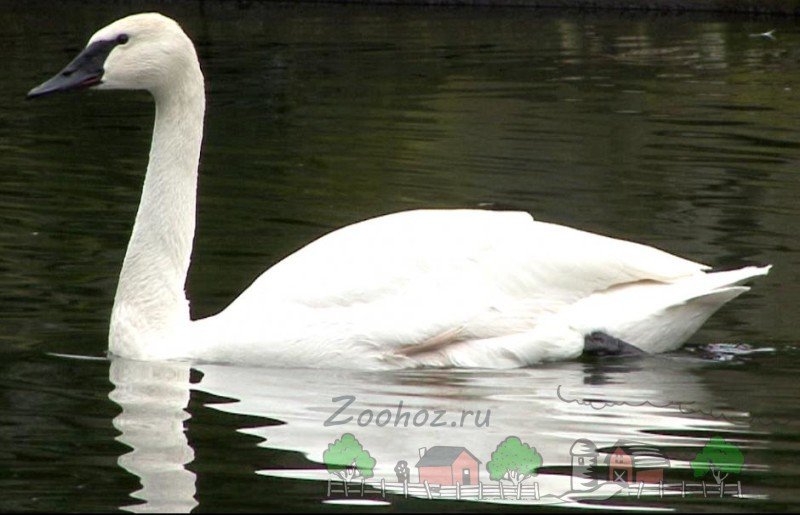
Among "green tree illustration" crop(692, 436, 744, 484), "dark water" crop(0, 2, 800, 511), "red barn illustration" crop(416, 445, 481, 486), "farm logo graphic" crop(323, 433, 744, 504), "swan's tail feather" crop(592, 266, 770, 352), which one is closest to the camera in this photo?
"farm logo graphic" crop(323, 433, 744, 504)

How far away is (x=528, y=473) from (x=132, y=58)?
2.75 meters

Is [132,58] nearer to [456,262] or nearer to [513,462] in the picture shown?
[456,262]

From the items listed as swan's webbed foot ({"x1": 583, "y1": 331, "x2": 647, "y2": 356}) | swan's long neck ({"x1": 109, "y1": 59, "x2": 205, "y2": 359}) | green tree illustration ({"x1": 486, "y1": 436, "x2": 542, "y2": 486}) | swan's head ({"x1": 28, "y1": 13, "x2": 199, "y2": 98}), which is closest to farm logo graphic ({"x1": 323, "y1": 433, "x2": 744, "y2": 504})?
green tree illustration ({"x1": 486, "y1": 436, "x2": 542, "y2": 486})

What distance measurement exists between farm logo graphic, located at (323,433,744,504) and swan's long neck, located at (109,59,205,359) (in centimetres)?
159

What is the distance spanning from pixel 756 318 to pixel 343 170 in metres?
4.72

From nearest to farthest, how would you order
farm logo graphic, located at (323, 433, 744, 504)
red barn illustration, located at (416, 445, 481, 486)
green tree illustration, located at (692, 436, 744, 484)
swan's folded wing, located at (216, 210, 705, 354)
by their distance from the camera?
farm logo graphic, located at (323, 433, 744, 504) < red barn illustration, located at (416, 445, 481, 486) < green tree illustration, located at (692, 436, 744, 484) < swan's folded wing, located at (216, 210, 705, 354)

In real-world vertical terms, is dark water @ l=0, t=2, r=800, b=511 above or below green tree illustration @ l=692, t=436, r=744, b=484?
above

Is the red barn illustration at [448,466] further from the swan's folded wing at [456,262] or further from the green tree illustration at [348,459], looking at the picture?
the swan's folded wing at [456,262]

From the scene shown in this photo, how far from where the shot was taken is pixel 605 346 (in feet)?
24.2

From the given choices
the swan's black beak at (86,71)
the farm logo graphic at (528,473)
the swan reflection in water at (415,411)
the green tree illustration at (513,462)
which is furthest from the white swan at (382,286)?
the green tree illustration at (513,462)

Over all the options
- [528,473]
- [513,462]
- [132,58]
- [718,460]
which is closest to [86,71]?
[132,58]

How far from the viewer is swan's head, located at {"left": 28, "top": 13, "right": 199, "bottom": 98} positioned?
24.4ft

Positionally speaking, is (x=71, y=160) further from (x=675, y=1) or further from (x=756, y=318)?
(x=675, y=1)

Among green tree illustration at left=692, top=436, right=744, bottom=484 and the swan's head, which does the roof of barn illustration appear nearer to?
green tree illustration at left=692, top=436, right=744, bottom=484
